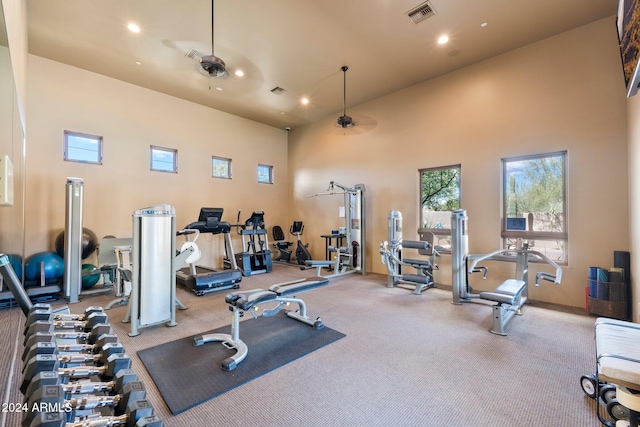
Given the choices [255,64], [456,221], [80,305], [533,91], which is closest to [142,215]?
[80,305]

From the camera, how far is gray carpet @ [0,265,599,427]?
1.83 m

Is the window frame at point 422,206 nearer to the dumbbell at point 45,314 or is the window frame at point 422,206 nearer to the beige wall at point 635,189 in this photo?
the beige wall at point 635,189

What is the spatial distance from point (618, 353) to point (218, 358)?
2962 mm

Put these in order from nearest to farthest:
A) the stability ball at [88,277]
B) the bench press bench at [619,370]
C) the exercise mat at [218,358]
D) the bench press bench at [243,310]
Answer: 1. the bench press bench at [619,370]
2. the exercise mat at [218,358]
3. the bench press bench at [243,310]
4. the stability ball at [88,277]

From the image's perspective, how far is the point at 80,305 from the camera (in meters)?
4.14

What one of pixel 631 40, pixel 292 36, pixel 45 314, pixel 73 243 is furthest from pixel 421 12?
pixel 73 243

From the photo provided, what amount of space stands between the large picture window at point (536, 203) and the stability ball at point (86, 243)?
738 cm

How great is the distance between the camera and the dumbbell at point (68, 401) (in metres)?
0.80

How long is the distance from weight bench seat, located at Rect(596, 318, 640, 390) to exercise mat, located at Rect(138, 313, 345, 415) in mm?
2100

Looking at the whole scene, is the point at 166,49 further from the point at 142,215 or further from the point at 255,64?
the point at 142,215

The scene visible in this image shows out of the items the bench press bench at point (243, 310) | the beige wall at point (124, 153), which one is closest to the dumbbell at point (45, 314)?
the bench press bench at point (243, 310)

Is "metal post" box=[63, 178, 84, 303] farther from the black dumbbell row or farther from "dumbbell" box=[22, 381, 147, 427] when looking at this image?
"dumbbell" box=[22, 381, 147, 427]

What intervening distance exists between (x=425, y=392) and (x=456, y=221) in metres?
2.92

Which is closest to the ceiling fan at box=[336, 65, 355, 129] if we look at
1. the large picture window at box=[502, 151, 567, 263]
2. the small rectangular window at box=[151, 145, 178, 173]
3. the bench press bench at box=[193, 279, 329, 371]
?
the large picture window at box=[502, 151, 567, 263]
